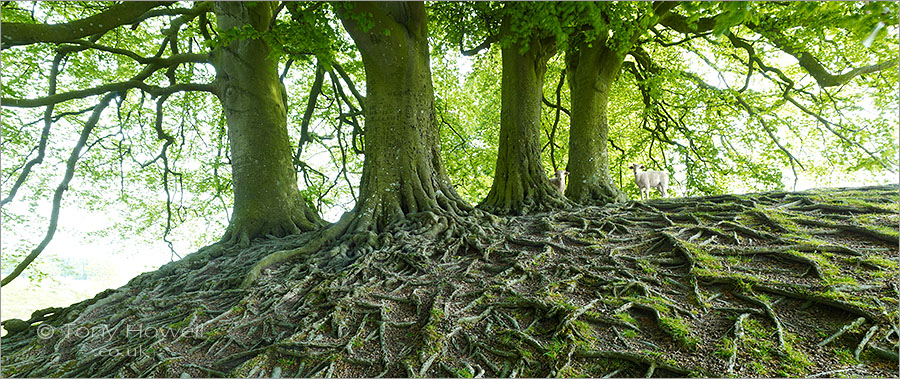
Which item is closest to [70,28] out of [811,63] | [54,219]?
[54,219]

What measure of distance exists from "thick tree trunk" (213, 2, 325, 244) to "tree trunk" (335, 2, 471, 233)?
74.4 inches

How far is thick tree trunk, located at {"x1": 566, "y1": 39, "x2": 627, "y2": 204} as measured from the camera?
341 inches

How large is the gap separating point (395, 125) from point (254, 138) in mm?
2852

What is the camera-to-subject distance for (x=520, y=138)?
8219 mm

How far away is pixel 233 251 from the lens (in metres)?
6.50

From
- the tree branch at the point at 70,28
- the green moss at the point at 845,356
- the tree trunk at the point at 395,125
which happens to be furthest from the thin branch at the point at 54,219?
the green moss at the point at 845,356

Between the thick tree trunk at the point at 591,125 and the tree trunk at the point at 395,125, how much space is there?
339 centimetres

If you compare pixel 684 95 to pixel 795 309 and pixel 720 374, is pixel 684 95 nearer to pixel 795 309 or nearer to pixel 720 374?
pixel 795 309

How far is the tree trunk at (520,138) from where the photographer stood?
310 inches

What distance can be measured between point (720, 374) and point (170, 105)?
45.6 ft

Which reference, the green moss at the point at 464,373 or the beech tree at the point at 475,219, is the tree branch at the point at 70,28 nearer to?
the beech tree at the point at 475,219

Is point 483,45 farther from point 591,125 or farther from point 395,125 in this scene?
point 395,125

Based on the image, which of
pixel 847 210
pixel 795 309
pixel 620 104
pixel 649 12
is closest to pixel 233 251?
pixel 795 309

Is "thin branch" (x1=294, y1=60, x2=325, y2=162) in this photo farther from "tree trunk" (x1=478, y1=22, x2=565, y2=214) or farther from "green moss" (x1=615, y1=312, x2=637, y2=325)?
"green moss" (x1=615, y1=312, x2=637, y2=325)
